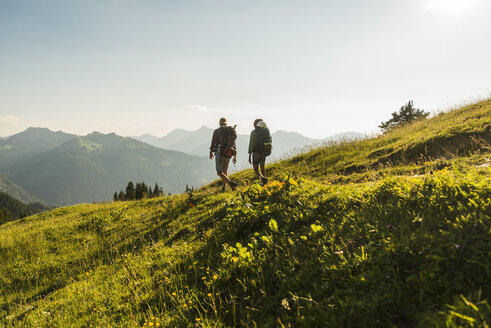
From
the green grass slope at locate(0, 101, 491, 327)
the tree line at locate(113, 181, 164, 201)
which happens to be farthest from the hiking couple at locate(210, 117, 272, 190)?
the tree line at locate(113, 181, 164, 201)

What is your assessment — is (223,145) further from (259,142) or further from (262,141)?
(262,141)

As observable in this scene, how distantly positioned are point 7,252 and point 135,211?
4.31m

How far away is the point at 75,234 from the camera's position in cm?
928

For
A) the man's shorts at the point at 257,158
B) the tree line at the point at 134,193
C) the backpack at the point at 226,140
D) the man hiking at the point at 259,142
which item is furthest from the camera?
the tree line at the point at 134,193

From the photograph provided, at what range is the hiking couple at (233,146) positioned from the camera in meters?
10.5

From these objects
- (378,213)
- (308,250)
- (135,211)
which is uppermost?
(378,213)

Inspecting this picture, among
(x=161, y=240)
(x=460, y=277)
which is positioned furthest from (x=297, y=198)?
(x=161, y=240)

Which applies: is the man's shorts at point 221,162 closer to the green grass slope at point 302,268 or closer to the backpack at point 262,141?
the backpack at point 262,141

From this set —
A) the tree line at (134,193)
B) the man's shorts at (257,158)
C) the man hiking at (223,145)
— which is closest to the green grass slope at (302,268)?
the man's shorts at (257,158)

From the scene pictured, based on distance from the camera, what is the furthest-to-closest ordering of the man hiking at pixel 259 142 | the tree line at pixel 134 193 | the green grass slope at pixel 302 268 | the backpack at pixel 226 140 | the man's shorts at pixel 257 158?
1. the tree line at pixel 134 193
2. the backpack at pixel 226 140
3. the man's shorts at pixel 257 158
4. the man hiking at pixel 259 142
5. the green grass slope at pixel 302 268

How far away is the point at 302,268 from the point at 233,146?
8963mm

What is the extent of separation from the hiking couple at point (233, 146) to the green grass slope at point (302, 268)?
14.1 ft

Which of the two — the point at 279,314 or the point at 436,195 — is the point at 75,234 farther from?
the point at 436,195

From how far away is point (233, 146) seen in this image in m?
11.8
